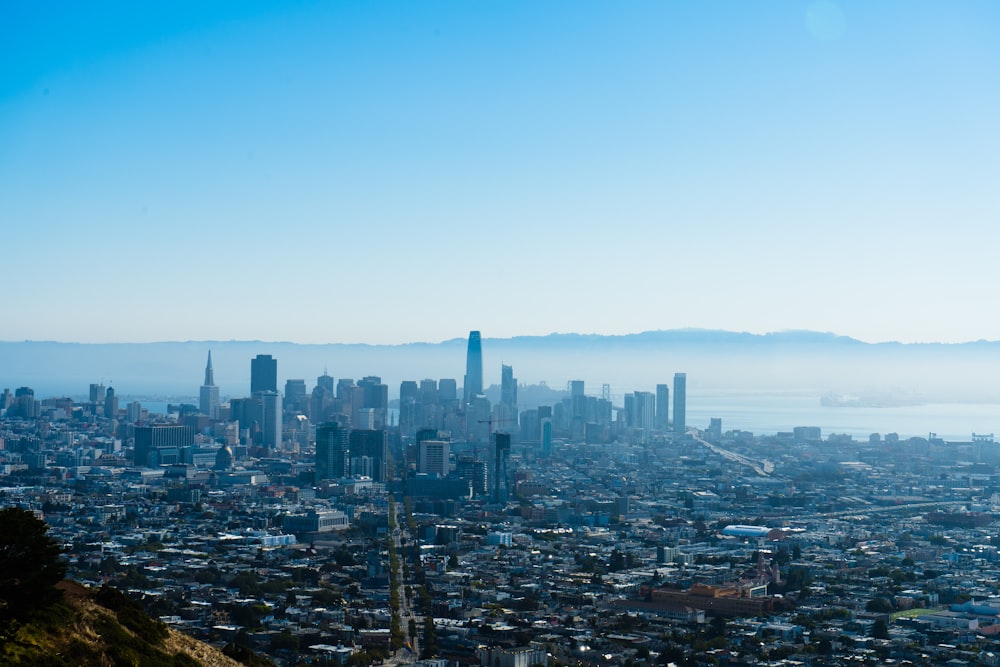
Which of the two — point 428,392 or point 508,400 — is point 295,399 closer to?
point 428,392

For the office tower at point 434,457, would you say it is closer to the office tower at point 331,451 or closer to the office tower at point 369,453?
the office tower at point 369,453

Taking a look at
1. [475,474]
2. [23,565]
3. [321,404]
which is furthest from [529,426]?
[23,565]

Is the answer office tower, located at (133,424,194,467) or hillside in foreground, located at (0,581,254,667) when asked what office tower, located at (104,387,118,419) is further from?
hillside in foreground, located at (0,581,254,667)

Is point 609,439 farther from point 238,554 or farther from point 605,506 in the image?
point 238,554

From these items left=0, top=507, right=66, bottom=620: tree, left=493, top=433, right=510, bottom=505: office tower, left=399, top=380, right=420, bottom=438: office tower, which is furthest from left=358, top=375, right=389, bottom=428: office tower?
left=0, top=507, right=66, bottom=620: tree

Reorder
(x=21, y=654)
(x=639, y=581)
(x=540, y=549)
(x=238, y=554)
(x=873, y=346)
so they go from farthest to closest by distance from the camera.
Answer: (x=873, y=346) → (x=540, y=549) → (x=238, y=554) → (x=639, y=581) → (x=21, y=654)

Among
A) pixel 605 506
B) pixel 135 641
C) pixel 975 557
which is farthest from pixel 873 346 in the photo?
pixel 135 641

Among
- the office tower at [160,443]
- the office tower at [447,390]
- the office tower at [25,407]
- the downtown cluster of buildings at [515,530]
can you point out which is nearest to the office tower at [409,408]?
the downtown cluster of buildings at [515,530]

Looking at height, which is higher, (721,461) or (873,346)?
(873,346)
